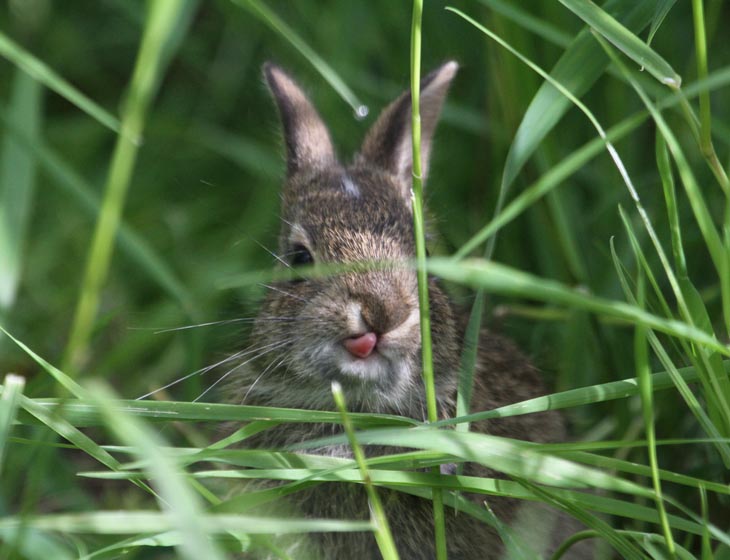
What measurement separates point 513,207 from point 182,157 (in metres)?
3.84

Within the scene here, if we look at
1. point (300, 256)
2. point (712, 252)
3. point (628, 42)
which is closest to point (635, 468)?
point (712, 252)

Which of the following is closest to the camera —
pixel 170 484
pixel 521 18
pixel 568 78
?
pixel 170 484

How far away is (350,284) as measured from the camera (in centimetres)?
282

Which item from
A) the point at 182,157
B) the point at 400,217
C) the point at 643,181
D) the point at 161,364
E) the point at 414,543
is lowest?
the point at 414,543

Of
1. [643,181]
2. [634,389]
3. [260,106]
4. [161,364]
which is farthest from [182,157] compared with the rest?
[634,389]

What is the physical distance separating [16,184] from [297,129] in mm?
1049

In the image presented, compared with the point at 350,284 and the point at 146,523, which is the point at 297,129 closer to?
the point at 350,284

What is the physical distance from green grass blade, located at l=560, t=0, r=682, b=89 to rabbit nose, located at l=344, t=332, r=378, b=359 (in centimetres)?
97

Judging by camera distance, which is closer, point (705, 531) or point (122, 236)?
point (705, 531)

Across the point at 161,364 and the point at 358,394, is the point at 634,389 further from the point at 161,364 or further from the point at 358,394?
the point at 161,364

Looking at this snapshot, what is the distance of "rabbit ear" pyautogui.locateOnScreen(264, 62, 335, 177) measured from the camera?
3814mm

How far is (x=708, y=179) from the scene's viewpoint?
373 centimetres

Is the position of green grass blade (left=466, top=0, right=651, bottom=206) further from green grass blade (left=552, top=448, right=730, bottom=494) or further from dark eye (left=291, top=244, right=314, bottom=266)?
dark eye (left=291, top=244, right=314, bottom=266)

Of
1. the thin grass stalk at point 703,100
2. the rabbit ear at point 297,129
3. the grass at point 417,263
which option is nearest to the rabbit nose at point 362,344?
the grass at point 417,263
